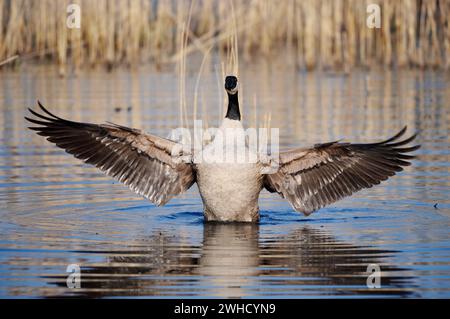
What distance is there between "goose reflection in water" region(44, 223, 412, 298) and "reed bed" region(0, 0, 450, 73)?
1262 centimetres

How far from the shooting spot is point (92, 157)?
959 cm

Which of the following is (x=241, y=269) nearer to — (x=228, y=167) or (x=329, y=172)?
(x=228, y=167)

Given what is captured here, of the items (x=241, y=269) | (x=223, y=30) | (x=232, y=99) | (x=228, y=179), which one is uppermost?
(x=223, y=30)

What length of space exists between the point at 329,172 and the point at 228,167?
115cm

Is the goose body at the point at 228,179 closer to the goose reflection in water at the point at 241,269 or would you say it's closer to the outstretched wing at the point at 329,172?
the outstretched wing at the point at 329,172

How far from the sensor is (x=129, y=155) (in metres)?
9.65

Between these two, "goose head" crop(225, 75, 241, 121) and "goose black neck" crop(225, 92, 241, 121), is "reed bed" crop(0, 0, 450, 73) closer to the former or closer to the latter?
"goose head" crop(225, 75, 241, 121)

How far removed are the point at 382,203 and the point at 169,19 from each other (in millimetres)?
15653

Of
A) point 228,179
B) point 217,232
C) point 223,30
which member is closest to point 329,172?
point 228,179

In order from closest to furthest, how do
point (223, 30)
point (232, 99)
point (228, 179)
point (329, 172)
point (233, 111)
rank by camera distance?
point (228, 179)
point (233, 111)
point (232, 99)
point (329, 172)
point (223, 30)

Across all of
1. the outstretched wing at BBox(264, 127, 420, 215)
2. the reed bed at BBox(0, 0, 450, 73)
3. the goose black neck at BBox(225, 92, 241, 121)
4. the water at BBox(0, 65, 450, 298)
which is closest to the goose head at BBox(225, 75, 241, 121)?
the goose black neck at BBox(225, 92, 241, 121)

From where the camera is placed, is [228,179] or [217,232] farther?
[228,179]

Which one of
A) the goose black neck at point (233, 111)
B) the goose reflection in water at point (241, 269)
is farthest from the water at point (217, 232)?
the goose black neck at point (233, 111)
